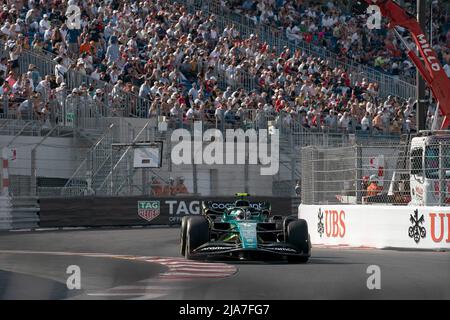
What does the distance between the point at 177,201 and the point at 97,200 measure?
8.45 feet

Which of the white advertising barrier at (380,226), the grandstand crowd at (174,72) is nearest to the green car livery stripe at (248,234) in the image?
the white advertising barrier at (380,226)

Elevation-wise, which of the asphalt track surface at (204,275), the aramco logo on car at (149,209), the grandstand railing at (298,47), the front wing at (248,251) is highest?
the grandstand railing at (298,47)

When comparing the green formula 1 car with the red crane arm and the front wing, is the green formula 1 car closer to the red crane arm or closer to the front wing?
the front wing

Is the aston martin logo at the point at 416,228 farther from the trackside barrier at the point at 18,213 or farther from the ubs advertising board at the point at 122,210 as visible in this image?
the trackside barrier at the point at 18,213

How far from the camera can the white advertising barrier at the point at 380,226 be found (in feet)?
71.6

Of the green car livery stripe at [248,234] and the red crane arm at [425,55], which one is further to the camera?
the red crane arm at [425,55]

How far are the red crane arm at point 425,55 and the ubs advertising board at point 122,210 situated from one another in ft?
19.5

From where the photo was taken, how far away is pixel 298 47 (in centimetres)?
4256

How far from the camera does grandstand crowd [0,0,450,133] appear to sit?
31.9 m

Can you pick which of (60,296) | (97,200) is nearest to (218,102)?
(97,200)

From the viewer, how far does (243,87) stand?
124ft

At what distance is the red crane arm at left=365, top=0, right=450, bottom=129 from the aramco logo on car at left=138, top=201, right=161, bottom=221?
9.45 metres

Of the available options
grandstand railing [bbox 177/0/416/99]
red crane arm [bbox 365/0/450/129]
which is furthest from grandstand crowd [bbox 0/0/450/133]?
red crane arm [bbox 365/0/450/129]
